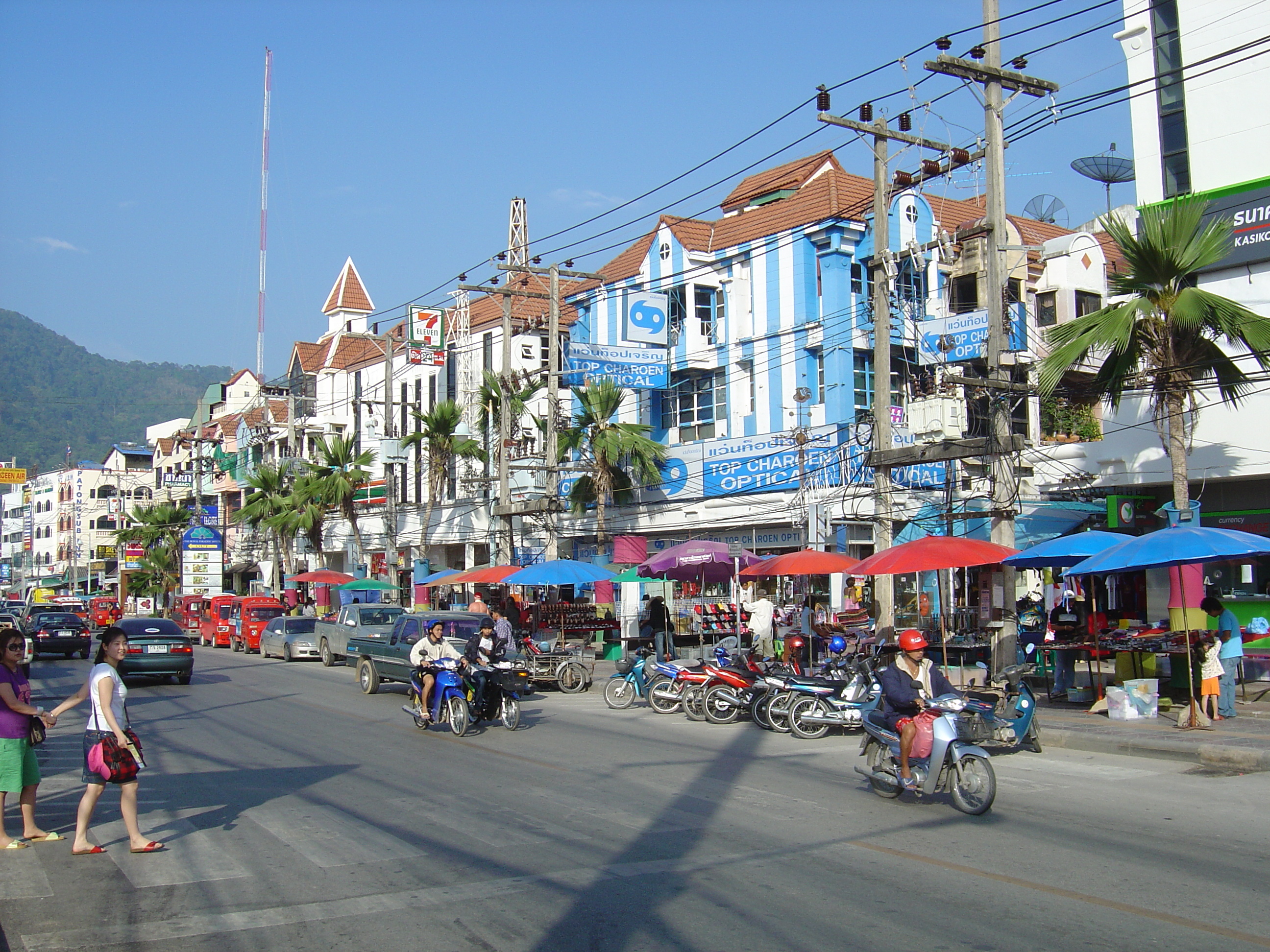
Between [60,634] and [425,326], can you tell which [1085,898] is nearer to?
[60,634]

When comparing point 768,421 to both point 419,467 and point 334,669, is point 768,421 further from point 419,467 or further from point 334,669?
point 419,467

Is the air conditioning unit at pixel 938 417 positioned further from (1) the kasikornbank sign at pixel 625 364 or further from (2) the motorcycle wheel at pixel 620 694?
(1) the kasikornbank sign at pixel 625 364

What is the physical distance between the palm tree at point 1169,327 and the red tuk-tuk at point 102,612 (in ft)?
134

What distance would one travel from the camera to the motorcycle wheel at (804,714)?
607 inches

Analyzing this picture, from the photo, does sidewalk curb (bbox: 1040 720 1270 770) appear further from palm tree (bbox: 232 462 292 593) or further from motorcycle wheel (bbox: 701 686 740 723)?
palm tree (bbox: 232 462 292 593)

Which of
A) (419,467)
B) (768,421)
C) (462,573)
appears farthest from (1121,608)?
(419,467)

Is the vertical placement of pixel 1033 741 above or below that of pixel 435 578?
below

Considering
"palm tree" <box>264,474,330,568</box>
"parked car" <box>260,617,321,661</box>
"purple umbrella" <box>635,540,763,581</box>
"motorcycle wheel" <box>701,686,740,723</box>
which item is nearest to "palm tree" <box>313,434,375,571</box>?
"palm tree" <box>264,474,330,568</box>

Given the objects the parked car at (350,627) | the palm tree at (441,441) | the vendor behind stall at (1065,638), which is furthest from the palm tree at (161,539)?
the vendor behind stall at (1065,638)

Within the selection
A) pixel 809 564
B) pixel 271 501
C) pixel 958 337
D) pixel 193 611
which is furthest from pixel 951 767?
pixel 271 501

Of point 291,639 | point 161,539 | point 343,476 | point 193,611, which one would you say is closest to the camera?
point 291,639

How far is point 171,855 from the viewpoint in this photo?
8.31 m

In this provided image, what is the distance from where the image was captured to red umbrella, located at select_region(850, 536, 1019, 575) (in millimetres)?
17203

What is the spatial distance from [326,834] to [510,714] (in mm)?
7461
